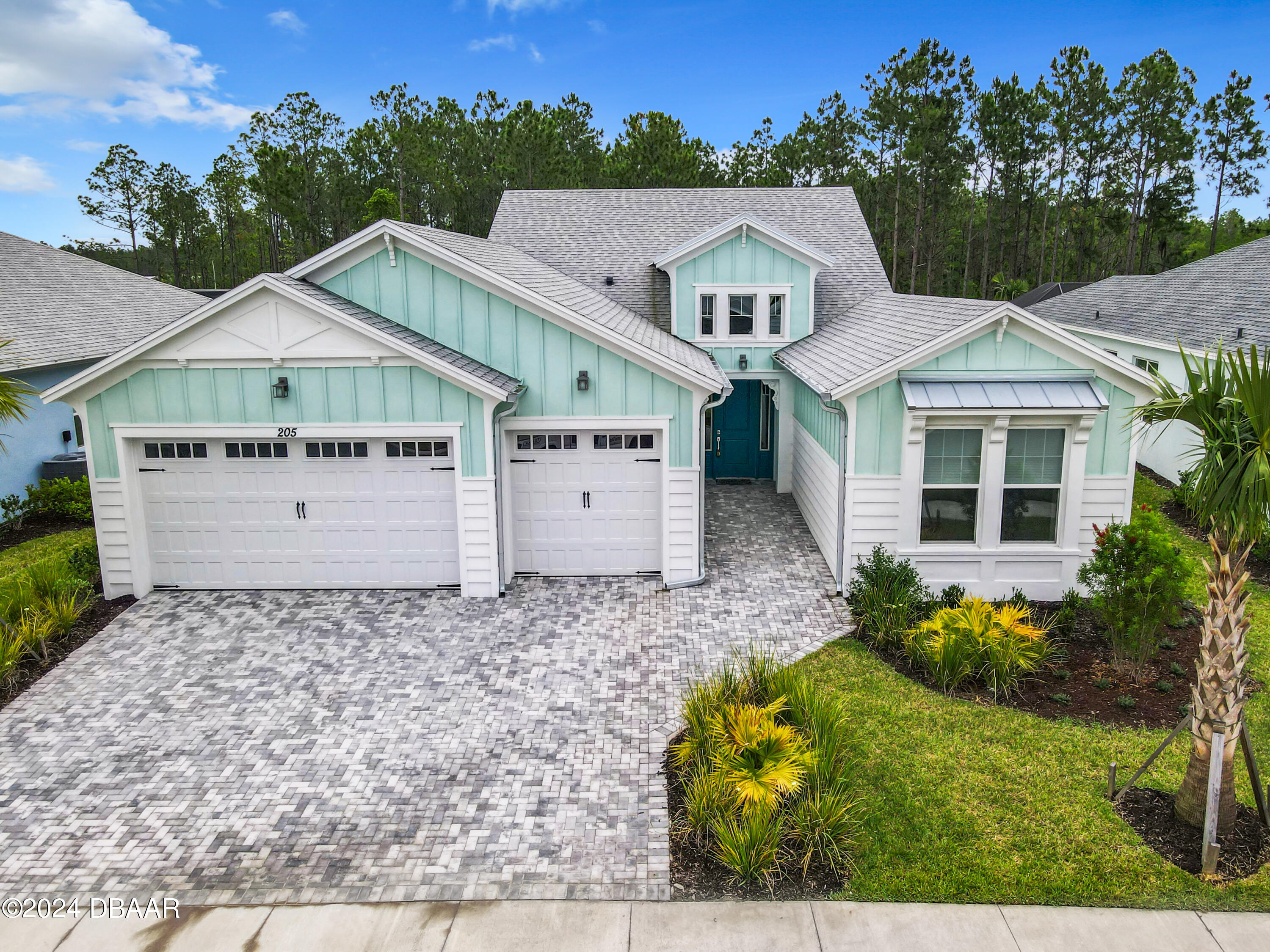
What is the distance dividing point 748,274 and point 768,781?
40.0 ft

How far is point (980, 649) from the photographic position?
8.84m

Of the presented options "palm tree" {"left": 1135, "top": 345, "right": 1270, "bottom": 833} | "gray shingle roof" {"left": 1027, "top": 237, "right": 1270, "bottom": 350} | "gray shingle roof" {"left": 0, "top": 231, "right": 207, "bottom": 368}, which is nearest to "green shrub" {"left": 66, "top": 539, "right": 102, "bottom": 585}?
"gray shingle roof" {"left": 0, "top": 231, "right": 207, "bottom": 368}

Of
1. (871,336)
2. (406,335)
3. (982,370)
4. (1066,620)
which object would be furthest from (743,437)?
(1066,620)

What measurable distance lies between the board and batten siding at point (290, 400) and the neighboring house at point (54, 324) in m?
2.38

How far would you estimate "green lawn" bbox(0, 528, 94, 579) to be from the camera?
1307 cm

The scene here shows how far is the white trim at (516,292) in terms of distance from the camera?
1128cm

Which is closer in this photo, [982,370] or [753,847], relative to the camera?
[753,847]

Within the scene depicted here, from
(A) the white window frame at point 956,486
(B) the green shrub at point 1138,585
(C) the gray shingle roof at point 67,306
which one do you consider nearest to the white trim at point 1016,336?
(A) the white window frame at point 956,486

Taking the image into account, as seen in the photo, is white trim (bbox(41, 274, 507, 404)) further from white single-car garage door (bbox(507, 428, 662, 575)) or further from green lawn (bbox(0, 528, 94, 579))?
green lawn (bbox(0, 528, 94, 579))

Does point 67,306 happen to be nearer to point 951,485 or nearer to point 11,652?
point 11,652

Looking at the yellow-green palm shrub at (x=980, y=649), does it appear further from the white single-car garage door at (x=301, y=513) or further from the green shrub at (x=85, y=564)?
the green shrub at (x=85, y=564)

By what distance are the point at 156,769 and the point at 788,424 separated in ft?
41.2

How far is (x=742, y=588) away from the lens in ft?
38.7

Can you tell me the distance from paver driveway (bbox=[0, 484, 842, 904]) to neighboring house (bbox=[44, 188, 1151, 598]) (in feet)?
2.43
